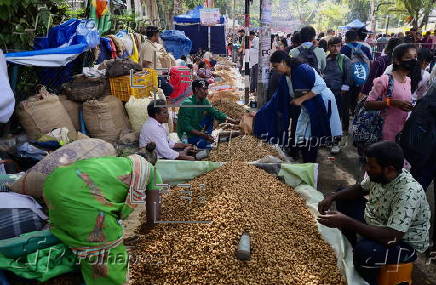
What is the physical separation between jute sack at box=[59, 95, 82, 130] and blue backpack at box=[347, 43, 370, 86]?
3840 mm

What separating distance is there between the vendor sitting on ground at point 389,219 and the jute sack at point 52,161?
1822 mm

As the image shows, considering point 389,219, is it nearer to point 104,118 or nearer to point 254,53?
point 104,118

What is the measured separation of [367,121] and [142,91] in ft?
9.14

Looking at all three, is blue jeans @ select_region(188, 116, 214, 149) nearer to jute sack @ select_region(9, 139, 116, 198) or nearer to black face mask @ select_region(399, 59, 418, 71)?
jute sack @ select_region(9, 139, 116, 198)

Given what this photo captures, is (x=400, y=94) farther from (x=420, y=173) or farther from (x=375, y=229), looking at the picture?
(x=375, y=229)

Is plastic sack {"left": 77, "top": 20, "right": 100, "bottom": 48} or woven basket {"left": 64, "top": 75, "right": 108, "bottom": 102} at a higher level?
plastic sack {"left": 77, "top": 20, "right": 100, "bottom": 48}

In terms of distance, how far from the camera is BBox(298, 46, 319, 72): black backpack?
5207 millimetres

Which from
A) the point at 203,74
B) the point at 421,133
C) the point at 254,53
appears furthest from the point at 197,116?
the point at 203,74

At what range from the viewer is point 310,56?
5207 mm

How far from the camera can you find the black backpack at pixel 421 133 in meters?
2.82

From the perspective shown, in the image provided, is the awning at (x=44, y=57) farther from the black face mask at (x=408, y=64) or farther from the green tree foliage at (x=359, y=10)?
the green tree foliage at (x=359, y=10)

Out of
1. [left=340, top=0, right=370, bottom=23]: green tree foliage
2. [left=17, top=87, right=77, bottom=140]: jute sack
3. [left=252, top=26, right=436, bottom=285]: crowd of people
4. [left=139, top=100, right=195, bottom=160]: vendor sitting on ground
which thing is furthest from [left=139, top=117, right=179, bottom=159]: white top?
[left=340, top=0, right=370, bottom=23]: green tree foliage

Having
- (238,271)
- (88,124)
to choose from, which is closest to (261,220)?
(238,271)

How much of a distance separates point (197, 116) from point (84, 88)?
1.37 m
